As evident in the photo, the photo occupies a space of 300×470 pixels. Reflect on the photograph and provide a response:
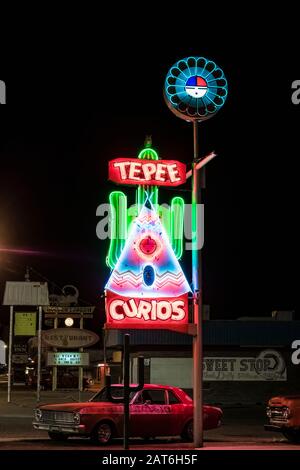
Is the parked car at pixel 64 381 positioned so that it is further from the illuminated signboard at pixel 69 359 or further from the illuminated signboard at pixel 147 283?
the illuminated signboard at pixel 147 283

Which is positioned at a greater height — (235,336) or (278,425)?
(235,336)

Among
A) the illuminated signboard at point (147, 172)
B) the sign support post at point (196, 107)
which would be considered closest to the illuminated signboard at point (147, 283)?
the illuminated signboard at point (147, 172)

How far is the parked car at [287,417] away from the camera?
19203 millimetres

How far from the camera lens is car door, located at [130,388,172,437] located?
17.6 m

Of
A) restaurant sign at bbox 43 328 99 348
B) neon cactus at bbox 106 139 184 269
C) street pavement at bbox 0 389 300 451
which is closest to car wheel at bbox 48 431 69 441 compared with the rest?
street pavement at bbox 0 389 300 451

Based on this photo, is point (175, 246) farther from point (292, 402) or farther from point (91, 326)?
point (91, 326)

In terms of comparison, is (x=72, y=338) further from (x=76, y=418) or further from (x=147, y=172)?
(x=147, y=172)

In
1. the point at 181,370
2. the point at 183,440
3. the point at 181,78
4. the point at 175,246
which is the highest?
the point at 181,78

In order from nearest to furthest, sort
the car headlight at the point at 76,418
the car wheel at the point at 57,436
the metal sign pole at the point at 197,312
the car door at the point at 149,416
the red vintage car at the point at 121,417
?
1. the metal sign pole at the point at 197,312
2. the car headlight at the point at 76,418
3. the red vintage car at the point at 121,417
4. the car door at the point at 149,416
5. the car wheel at the point at 57,436

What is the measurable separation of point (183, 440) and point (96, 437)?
255cm

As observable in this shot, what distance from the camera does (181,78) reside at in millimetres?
17969

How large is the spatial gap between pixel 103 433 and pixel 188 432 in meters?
2.31

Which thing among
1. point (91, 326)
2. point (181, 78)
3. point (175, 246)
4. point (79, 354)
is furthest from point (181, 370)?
point (91, 326)

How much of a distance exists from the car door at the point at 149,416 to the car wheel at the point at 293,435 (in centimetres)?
330
